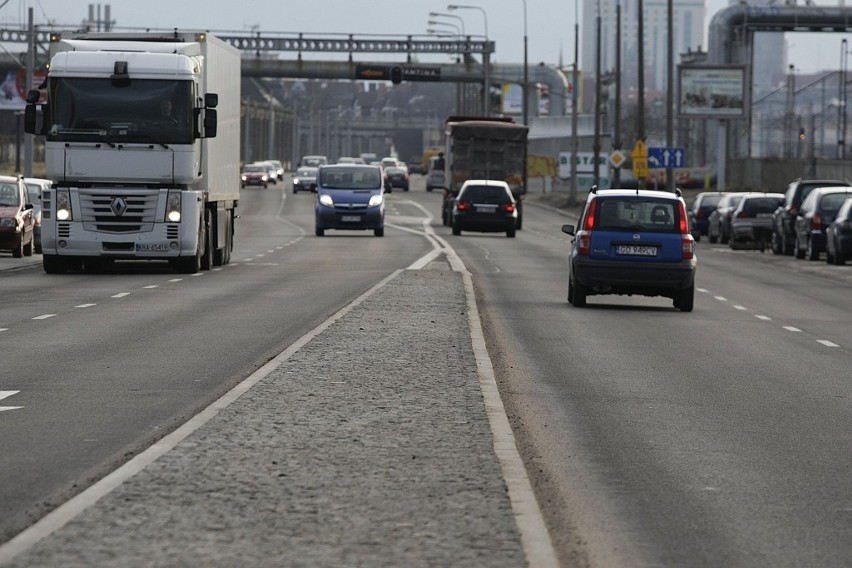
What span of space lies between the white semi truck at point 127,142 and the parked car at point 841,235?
47.0ft

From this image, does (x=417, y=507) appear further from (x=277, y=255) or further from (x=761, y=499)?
(x=277, y=255)

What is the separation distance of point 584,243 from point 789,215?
23.0 metres

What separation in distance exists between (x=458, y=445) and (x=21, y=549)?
141 inches

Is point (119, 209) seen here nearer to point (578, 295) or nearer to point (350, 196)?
point (578, 295)

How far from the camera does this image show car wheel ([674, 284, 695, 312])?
24.5 meters

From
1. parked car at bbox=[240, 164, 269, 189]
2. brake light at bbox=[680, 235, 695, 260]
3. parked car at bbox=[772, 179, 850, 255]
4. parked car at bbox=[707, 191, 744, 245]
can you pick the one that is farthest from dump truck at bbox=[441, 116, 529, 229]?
parked car at bbox=[240, 164, 269, 189]

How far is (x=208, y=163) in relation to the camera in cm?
3092

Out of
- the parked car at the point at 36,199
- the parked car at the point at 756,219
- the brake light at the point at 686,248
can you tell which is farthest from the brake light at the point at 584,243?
the parked car at the point at 756,219

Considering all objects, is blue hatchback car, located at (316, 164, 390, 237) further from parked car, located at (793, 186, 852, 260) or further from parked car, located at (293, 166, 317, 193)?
parked car, located at (293, 166, 317, 193)

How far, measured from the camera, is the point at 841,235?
39.7 m

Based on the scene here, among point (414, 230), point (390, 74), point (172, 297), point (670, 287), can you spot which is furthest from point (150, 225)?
point (390, 74)

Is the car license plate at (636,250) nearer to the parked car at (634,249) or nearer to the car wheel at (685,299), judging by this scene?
the parked car at (634,249)

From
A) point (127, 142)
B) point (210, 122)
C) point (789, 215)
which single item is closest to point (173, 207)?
point (127, 142)

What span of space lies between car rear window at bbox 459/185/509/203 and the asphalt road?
76.8 ft
